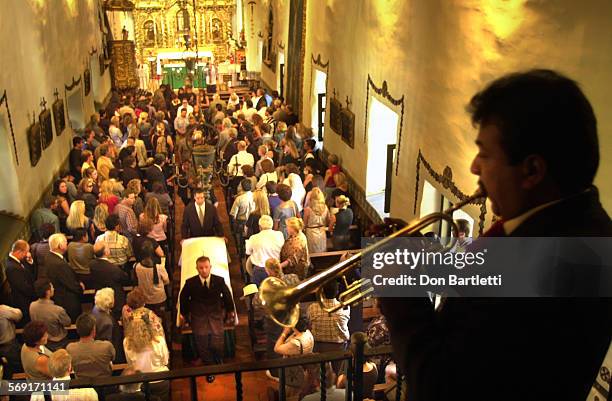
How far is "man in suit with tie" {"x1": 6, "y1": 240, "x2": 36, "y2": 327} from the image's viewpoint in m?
6.59

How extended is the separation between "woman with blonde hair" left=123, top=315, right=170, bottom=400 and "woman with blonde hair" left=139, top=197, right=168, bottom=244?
2849mm

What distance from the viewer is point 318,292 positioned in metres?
2.53

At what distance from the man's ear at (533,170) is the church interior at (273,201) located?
0.04 ft

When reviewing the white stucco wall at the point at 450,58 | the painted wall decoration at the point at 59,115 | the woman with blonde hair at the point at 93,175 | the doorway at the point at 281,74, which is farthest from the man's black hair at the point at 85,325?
the doorway at the point at 281,74

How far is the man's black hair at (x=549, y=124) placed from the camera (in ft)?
4.88

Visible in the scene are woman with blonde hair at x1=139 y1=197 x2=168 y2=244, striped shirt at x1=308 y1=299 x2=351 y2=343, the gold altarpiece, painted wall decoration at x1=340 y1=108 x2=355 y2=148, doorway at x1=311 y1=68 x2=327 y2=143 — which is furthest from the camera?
the gold altarpiece

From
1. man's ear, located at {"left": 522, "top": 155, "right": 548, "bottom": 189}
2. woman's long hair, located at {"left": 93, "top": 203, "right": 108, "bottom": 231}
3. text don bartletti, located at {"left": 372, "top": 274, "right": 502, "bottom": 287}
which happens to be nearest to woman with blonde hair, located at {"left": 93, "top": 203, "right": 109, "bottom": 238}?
woman's long hair, located at {"left": 93, "top": 203, "right": 108, "bottom": 231}

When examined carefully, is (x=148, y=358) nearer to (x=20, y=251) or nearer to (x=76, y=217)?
(x=20, y=251)

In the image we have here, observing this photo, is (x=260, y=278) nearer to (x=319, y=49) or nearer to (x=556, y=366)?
(x=556, y=366)

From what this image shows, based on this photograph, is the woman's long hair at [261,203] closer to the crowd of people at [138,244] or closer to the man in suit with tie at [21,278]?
the crowd of people at [138,244]

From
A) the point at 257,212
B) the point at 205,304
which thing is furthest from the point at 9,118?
the point at 205,304

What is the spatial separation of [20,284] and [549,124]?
21.3 ft

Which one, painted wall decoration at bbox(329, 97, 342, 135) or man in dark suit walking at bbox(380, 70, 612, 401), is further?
painted wall decoration at bbox(329, 97, 342, 135)

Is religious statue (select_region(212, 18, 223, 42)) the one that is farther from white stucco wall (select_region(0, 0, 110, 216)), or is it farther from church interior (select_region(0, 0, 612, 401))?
white stucco wall (select_region(0, 0, 110, 216))
